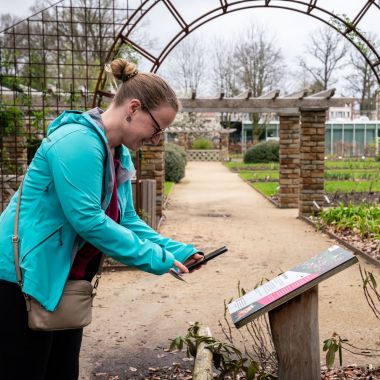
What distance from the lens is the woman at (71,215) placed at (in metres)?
2.01

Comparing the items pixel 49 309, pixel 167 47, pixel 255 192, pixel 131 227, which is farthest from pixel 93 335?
pixel 255 192

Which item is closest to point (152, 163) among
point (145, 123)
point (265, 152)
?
point (145, 123)

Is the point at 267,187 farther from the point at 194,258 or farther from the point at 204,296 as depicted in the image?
the point at 194,258

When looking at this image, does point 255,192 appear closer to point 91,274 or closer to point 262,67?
point 91,274

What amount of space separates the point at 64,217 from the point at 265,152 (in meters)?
28.9

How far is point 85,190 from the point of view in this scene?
6.59 feet

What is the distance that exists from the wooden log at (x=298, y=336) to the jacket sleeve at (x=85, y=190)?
100cm

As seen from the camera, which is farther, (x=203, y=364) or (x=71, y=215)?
(x=203, y=364)

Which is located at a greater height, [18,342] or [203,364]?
[18,342]

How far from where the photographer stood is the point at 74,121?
2.12 metres

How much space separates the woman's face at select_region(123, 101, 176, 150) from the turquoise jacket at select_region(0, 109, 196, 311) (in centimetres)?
13

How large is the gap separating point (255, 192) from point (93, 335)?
517 inches

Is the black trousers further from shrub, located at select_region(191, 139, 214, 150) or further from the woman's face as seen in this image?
shrub, located at select_region(191, 139, 214, 150)

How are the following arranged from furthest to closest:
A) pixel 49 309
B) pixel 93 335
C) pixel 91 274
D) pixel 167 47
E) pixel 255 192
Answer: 1. pixel 255 192
2. pixel 167 47
3. pixel 93 335
4. pixel 91 274
5. pixel 49 309
